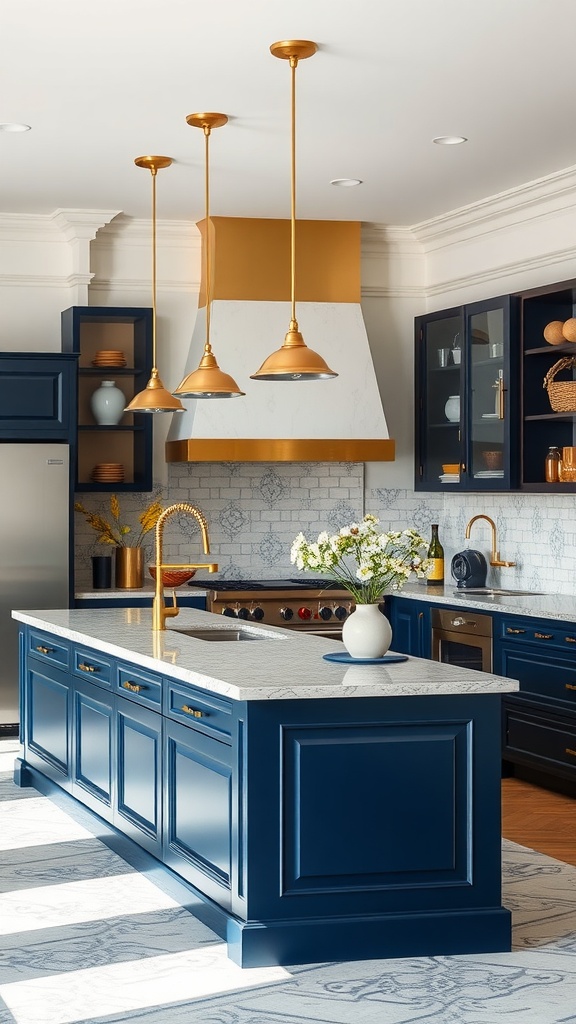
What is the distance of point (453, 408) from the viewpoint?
26.8 feet

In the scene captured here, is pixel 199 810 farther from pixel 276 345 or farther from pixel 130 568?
pixel 276 345

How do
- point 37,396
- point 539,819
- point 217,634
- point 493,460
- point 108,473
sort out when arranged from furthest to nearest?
1. point 108,473
2. point 37,396
3. point 493,460
4. point 539,819
5. point 217,634

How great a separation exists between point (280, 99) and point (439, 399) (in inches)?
115

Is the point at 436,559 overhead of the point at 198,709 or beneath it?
overhead

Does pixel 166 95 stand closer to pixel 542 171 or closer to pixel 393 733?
pixel 542 171

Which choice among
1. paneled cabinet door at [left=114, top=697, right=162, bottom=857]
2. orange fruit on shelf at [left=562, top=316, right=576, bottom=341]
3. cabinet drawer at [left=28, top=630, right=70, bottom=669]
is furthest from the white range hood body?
paneled cabinet door at [left=114, top=697, right=162, bottom=857]

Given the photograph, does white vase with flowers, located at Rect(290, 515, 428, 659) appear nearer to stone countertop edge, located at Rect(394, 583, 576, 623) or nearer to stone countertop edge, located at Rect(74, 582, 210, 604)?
stone countertop edge, located at Rect(394, 583, 576, 623)

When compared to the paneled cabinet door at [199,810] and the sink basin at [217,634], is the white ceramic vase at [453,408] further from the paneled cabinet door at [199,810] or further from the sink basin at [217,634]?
the paneled cabinet door at [199,810]

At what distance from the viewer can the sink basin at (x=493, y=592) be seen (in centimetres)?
770

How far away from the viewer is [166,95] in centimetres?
578

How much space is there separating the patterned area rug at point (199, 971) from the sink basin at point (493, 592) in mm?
2676

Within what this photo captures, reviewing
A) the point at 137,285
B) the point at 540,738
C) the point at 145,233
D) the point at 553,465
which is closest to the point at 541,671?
the point at 540,738

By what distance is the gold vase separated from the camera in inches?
321

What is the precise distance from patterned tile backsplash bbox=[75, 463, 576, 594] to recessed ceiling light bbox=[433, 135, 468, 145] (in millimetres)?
2361
